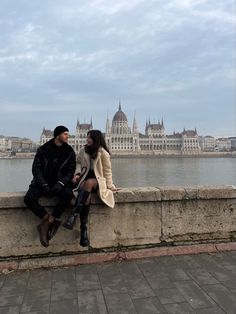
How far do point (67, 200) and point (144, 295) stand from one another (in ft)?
5.70

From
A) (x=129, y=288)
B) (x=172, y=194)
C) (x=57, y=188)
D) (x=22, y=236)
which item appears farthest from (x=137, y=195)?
(x=22, y=236)

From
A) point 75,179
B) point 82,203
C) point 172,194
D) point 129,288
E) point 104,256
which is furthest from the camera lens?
point 172,194

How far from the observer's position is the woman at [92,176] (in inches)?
196

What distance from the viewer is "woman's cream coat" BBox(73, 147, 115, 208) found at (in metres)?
5.15

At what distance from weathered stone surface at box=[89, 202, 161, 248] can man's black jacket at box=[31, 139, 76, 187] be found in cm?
77

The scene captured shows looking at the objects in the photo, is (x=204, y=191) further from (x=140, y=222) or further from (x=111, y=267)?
(x=111, y=267)

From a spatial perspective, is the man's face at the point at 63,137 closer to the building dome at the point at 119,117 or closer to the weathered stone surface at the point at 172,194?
the weathered stone surface at the point at 172,194

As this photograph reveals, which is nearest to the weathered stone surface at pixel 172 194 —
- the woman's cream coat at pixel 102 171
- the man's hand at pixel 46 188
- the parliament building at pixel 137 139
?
the woman's cream coat at pixel 102 171

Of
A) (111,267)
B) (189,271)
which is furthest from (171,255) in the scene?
(111,267)

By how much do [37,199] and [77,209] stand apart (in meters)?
0.59

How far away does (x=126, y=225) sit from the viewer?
543 centimetres

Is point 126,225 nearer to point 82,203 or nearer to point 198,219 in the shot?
point 82,203

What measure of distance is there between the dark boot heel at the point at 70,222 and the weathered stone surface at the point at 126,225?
492mm

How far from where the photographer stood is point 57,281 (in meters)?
4.31
